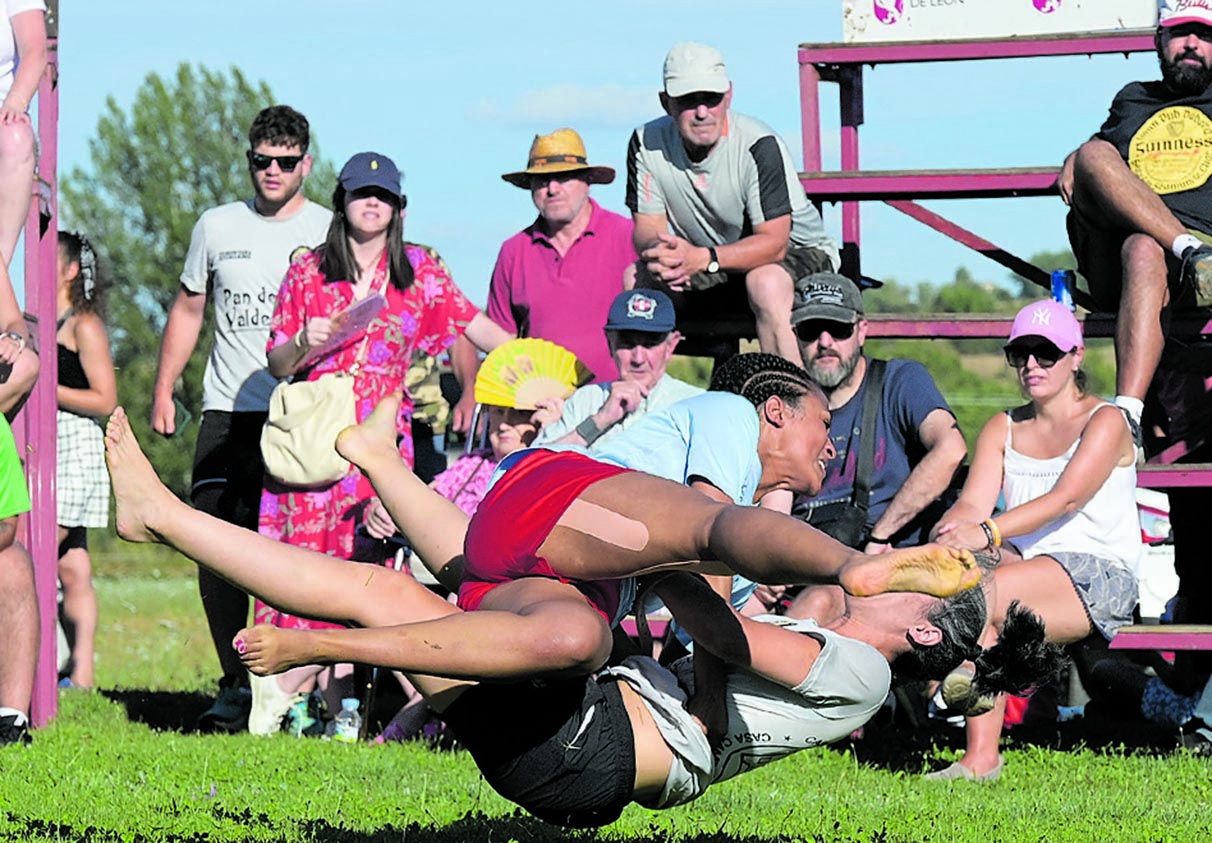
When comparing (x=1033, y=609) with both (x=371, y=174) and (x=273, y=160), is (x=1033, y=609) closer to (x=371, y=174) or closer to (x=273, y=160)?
(x=371, y=174)

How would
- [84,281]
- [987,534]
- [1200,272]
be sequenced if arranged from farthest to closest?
[84,281] → [1200,272] → [987,534]

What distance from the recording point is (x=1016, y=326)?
7.84 metres

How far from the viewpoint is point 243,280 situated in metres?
9.30

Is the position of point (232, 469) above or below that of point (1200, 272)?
below

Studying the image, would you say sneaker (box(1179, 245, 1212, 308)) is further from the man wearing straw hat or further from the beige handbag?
the beige handbag

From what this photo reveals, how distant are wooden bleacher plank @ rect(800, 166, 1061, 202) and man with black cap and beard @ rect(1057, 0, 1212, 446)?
28 centimetres

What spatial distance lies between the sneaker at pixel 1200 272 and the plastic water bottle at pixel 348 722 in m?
4.34

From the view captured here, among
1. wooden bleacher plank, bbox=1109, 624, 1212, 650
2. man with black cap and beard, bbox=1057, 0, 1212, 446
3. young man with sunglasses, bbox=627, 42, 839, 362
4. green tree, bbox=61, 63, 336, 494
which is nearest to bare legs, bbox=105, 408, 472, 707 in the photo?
young man with sunglasses, bbox=627, 42, 839, 362

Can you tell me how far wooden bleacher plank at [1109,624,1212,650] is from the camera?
7625mm

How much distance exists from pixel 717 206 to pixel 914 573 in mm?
4802

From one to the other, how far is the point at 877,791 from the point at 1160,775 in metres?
1.24

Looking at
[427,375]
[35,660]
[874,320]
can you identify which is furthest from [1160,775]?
[35,660]

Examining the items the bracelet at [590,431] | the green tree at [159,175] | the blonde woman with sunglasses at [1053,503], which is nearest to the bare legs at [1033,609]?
the blonde woman with sunglasses at [1053,503]

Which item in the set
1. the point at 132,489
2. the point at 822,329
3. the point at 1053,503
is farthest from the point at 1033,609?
the point at 132,489
